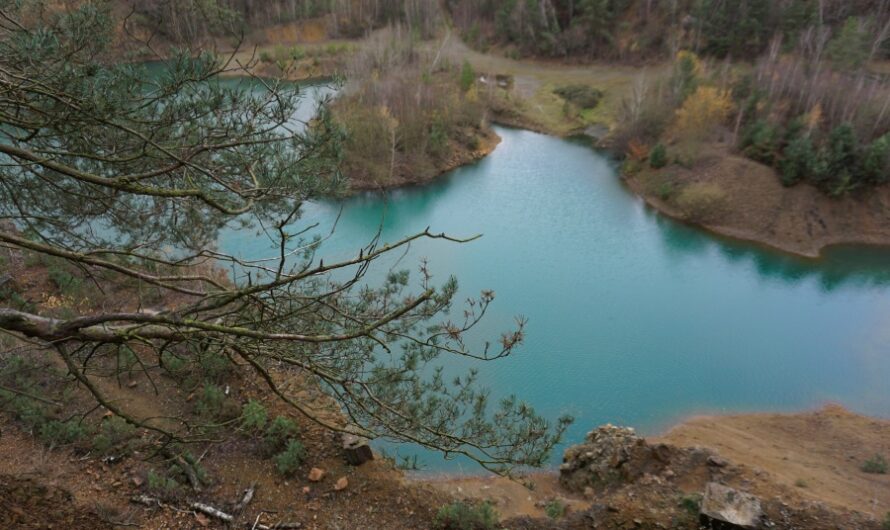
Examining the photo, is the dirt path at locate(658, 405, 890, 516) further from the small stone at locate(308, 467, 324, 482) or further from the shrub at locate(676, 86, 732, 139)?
the shrub at locate(676, 86, 732, 139)

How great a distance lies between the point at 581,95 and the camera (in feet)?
81.3

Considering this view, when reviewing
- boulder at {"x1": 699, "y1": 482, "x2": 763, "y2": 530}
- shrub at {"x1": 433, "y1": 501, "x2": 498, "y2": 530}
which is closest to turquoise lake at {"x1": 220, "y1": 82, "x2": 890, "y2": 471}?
shrub at {"x1": 433, "y1": 501, "x2": 498, "y2": 530}

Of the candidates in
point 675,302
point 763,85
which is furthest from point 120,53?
point 763,85

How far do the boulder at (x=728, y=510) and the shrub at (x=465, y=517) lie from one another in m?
2.21

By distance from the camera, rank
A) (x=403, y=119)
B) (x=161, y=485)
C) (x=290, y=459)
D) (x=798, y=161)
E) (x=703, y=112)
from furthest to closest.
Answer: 1. (x=403, y=119)
2. (x=703, y=112)
3. (x=798, y=161)
4. (x=290, y=459)
5. (x=161, y=485)

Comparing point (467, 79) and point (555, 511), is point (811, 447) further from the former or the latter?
point (467, 79)

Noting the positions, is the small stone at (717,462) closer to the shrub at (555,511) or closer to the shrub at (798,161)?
the shrub at (555,511)

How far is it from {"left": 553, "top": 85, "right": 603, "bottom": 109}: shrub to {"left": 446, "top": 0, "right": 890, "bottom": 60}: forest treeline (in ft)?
13.9

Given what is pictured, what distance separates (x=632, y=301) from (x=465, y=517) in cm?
823

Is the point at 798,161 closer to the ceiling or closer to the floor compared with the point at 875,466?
closer to the ceiling

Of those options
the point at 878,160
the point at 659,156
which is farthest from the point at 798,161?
the point at 659,156

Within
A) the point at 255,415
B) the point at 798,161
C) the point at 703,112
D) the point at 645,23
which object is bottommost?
the point at 255,415

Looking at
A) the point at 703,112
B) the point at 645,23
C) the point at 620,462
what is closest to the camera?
the point at 620,462

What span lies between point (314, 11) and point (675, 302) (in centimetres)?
2461
